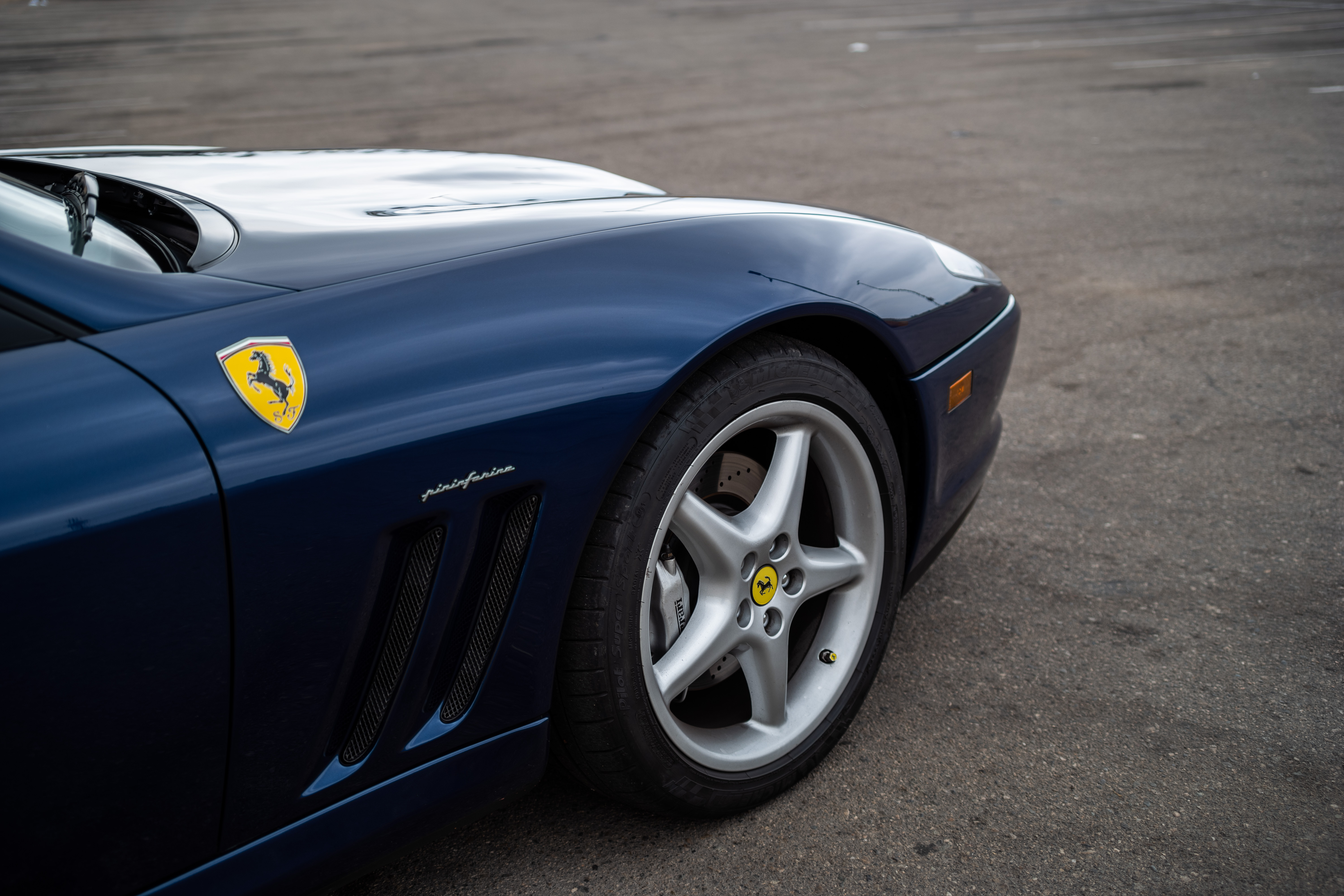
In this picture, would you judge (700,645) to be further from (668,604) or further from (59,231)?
(59,231)

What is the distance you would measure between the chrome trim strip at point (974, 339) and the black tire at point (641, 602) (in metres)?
0.21

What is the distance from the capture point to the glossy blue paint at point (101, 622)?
0.99m

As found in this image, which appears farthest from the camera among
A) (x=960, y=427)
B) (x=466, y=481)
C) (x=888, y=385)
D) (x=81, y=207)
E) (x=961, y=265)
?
(x=961, y=265)

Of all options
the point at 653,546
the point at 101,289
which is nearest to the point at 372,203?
the point at 101,289

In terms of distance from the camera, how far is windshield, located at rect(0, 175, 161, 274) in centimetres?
125

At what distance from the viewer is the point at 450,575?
130 centimetres

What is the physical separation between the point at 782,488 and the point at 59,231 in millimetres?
1129

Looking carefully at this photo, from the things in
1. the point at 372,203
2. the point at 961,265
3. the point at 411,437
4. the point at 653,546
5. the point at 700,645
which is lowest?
the point at 700,645

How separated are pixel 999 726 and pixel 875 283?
3.02ft

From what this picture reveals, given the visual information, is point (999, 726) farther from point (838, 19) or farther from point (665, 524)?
point (838, 19)

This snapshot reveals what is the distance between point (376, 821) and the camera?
51.6 inches

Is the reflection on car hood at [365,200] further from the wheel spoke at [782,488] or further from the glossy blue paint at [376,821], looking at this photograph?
Result: the glossy blue paint at [376,821]

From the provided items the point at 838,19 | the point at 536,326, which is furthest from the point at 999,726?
the point at 838,19

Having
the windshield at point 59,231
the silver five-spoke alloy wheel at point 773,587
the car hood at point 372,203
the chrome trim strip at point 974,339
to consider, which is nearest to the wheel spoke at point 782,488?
the silver five-spoke alloy wheel at point 773,587
